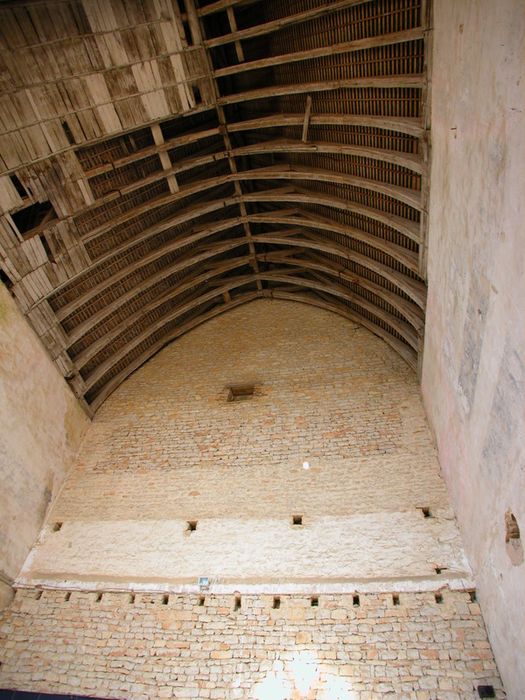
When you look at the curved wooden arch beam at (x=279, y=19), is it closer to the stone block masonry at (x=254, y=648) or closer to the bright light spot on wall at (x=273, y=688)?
the stone block masonry at (x=254, y=648)

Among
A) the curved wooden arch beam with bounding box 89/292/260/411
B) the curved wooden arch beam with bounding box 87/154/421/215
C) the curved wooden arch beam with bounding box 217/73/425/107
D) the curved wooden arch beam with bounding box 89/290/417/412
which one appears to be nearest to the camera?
the curved wooden arch beam with bounding box 217/73/425/107

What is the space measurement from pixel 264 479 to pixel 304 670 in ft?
10.0

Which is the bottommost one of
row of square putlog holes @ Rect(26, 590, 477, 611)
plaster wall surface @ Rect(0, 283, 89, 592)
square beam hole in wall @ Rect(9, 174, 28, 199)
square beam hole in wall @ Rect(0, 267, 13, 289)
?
row of square putlog holes @ Rect(26, 590, 477, 611)

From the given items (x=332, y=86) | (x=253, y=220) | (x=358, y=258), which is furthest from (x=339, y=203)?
(x=253, y=220)

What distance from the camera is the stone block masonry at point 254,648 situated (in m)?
6.31

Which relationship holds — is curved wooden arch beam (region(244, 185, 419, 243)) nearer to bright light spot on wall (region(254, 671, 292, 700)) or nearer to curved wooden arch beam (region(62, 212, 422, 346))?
curved wooden arch beam (region(62, 212, 422, 346))

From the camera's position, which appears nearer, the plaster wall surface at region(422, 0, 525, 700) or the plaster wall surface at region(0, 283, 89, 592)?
the plaster wall surface at region(422, 0, 525, 700)

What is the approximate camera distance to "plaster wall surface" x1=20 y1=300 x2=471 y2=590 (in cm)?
760

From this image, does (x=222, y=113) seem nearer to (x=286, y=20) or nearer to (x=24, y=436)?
(x=286, y=20)

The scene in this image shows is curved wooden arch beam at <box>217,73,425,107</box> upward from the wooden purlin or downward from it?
downward

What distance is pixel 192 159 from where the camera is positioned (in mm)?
9391

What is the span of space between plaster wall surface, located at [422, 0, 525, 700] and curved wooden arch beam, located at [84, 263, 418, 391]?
2715 mm

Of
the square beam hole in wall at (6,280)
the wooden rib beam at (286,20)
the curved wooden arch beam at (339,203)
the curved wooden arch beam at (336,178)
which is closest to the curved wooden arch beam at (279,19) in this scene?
the wooden rib beam at (286,20)

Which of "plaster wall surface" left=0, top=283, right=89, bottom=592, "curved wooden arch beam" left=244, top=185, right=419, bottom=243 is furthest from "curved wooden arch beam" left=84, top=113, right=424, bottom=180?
"plaster wall surface" left=0, top=283, right=89, bottom=592
